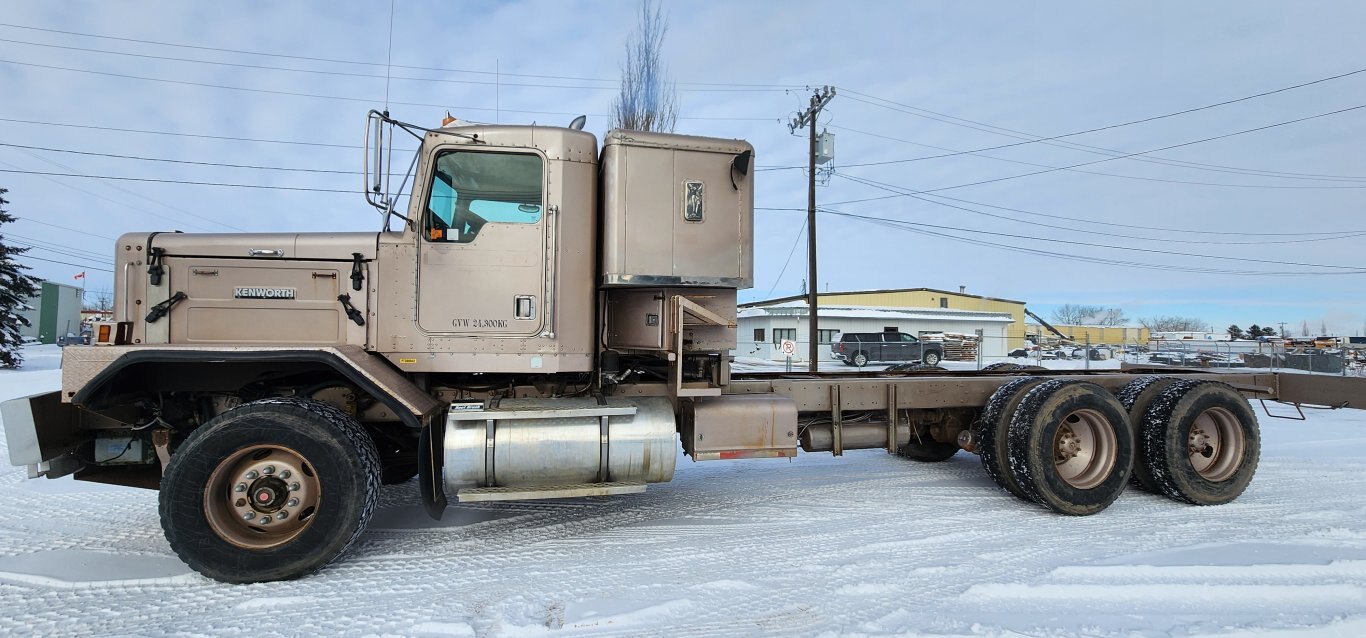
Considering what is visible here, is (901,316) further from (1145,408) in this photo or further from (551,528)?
(551,528)

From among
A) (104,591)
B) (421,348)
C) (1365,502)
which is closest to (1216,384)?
(1365,502)

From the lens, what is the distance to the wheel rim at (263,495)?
3.72 meters

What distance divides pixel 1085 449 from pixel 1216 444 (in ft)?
4.51

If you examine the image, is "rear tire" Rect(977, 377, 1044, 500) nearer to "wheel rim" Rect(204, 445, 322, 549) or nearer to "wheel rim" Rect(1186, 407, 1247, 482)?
"wheel rim" Rect(1186, 407, 1247, 482)

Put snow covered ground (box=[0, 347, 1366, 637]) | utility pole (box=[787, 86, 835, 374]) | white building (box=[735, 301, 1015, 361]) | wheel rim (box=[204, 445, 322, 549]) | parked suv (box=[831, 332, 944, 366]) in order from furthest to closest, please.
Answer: white building (box=[735, 301, 1015, 361]) → parked suv (box=[831, 332, 944, 366]) → utility pole (box=[787, 86, 835, 374]) → wheel rim (box=[204, 445, 322, 549]) → snow covered ground (box=[0, 347, 1366, 637])

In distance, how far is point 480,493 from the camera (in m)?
4.02

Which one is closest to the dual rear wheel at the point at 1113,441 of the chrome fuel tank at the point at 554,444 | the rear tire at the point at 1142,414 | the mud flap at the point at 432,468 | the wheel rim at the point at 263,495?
the rear tire at the point at 1142,414

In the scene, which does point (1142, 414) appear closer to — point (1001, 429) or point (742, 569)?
point (1001, 429)

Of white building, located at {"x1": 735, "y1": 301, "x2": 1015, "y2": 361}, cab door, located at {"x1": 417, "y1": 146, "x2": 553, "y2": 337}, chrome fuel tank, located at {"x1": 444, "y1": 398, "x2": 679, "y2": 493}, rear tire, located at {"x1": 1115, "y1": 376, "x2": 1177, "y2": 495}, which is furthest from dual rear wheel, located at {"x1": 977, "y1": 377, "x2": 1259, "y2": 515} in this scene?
white building, located at {"x1": 735, "y1": 301, "x2": 1015, "y2": 361}

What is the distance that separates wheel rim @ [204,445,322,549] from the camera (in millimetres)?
3717

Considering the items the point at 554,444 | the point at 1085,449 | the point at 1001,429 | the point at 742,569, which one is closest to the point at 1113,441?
the point at 1085,449

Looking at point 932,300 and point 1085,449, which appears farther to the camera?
point 932,300

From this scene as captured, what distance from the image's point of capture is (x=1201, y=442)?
5.43 m

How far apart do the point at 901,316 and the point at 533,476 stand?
3652cm
